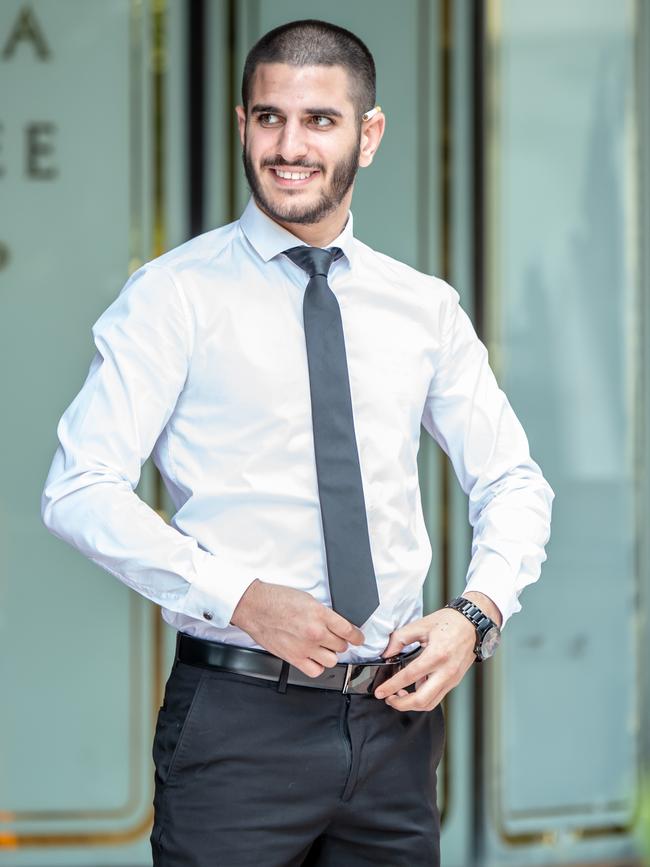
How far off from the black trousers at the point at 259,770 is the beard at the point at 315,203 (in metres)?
0.60

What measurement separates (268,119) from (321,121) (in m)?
0.07

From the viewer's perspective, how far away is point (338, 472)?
5.49 ft

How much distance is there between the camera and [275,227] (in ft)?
5.74

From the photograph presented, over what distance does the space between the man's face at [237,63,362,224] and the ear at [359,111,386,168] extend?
41mm

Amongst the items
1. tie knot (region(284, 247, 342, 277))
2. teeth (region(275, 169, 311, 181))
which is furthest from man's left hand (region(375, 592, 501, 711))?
teeth (region(275, 169, 311, 181))

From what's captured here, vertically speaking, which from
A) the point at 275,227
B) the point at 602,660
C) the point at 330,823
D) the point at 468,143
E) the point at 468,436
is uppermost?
the point at 468,143

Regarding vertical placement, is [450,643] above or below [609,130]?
below

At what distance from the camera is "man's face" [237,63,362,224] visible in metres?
1.66

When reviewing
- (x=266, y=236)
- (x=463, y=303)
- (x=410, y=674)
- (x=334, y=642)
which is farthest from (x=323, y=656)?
(x=463, y=303)

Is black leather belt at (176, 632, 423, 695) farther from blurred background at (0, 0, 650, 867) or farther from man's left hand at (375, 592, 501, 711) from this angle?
blurred background at (0, 0, 650, 867)

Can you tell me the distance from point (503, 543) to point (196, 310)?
0.51m

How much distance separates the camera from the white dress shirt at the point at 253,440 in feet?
5.15

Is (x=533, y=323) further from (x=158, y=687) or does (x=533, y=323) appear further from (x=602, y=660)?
(x=158, y=687)

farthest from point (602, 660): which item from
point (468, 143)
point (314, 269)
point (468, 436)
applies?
point (314, 269)
